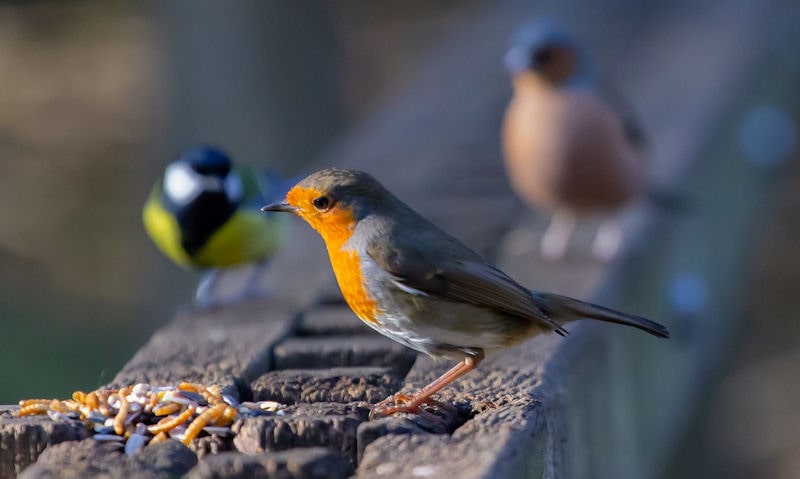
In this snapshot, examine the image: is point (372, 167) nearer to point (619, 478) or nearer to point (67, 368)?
point (67, 368)

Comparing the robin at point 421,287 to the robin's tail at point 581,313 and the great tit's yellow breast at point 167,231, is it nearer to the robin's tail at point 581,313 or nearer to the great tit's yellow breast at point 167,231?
the robin's tail at point 581,313

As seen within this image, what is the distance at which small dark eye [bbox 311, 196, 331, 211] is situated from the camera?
2.95 metres

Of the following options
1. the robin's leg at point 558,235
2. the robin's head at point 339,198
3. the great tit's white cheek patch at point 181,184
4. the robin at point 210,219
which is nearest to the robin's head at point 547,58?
the robin's leg at point 558,235

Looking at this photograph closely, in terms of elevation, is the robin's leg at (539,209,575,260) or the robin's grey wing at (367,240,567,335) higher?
the robin's leg at (539,209,575,260)

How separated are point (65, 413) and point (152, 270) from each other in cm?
611

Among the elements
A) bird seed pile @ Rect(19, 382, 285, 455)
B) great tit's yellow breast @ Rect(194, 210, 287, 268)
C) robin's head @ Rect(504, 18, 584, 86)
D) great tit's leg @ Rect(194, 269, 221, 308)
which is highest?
robin's head @ Rect(504, 18, 584, 86)

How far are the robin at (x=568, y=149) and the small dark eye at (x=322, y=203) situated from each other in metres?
1.98

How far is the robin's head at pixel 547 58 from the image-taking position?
523 cm

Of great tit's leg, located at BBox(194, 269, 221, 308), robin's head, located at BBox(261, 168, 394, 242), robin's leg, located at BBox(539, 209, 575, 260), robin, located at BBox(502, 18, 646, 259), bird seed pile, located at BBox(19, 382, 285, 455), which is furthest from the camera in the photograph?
robin, located at BBox(502, 18, 646, 259)

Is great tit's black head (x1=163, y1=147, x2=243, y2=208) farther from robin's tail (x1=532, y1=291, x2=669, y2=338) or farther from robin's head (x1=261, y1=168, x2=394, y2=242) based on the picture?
robin's tail (x1=532, y1=291, x2=669, y2=338)

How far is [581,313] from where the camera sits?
9.64 feet

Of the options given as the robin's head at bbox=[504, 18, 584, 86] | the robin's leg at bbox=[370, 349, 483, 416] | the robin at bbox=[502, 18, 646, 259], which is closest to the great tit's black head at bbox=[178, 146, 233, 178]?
the robin at bbox=[502, 18, 646, 259]

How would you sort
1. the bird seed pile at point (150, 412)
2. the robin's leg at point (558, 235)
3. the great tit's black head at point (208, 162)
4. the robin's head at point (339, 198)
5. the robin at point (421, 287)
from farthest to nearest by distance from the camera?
the great tit's black head at point (208, 162) → the robin's leg at point (558, 235) → the robin's head at point (339, 198) → the robin at point (421, 287) → the bird seed pile at point (150, 412)

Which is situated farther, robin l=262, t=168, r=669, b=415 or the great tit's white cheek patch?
the great tit's white cheek patch
